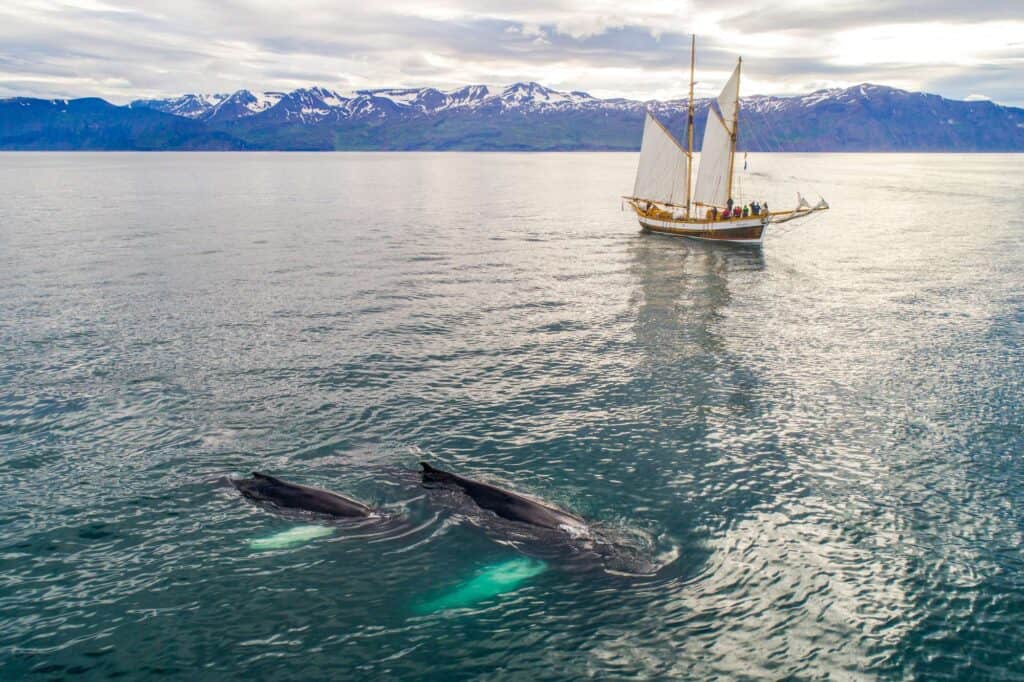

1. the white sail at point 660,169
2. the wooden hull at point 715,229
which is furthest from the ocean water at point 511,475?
the white sail at point 660,169

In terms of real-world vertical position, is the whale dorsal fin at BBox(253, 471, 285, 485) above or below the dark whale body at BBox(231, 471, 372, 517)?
above

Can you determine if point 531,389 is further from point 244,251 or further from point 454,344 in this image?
point 244,251

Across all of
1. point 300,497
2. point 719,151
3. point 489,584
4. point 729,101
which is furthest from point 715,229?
point 489,584

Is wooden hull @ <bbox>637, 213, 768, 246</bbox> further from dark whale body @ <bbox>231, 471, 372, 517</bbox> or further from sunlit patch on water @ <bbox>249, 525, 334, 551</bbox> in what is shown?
sunlit patch on water @ <bbox>249, 525, 334, 551</bbox>

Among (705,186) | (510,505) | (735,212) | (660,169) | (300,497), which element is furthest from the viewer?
(660,169)

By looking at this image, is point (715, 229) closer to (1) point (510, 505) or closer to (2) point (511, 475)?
(2) point (511, 475)

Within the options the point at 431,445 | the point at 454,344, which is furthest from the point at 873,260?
the point at 431,445

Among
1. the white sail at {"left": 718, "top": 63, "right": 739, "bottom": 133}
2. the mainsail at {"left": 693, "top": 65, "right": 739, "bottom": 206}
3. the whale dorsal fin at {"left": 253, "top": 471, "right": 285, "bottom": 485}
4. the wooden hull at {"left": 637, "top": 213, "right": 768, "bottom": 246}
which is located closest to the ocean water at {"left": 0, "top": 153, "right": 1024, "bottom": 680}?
the whale dorsal fin at {"left": 253, "top": 471, "right": 285, "bottom": 485}
